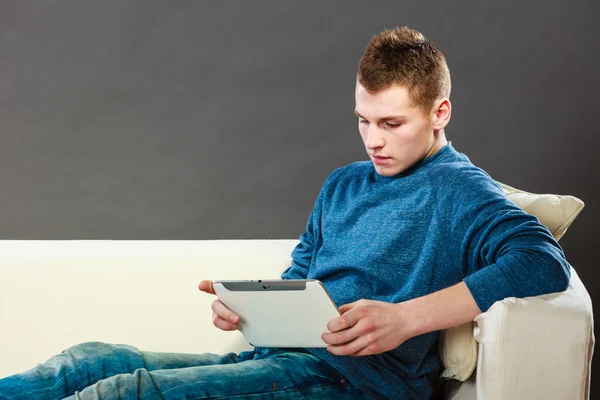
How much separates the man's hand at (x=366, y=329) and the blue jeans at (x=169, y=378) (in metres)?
0.15

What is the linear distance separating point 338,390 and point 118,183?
5.98 ft

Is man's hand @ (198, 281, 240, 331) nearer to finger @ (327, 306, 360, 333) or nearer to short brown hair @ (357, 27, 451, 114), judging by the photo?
finger @ (327, 306, 360, 333)

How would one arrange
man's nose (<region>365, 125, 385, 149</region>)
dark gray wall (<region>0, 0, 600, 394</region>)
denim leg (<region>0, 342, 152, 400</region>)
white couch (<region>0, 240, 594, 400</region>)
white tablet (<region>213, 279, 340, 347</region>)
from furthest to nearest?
dark gray wall (<region>0, 0, 600, 394</region>) → white couch (<region>0, 240, 594, 400</region>) → man's nose (<region>365, 125, 385, 149</region>) → denim leg (<region>0, 342, 152, 400</region>) → white tablet (<region>213, 279, 340, 347</region>)

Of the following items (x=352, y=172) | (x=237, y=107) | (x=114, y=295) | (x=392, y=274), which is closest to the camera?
(x=392, y=274)

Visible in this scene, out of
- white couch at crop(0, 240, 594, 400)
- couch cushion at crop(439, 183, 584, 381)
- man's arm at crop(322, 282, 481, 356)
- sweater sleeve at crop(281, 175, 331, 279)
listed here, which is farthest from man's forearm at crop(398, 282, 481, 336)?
white couch at crop(0, 240, 594, 400)

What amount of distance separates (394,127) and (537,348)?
0.51 metres

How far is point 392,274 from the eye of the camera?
153 cm

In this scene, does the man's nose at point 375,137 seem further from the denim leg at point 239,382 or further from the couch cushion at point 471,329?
Result: the denim leg at point 239,382

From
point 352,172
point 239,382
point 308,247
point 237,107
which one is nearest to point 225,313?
point 239,382

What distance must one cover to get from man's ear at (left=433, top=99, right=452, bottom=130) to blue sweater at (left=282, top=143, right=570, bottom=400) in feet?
0.19

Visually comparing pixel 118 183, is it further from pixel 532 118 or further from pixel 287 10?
pixel 532 118

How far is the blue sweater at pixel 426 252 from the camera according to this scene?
1367 millimetres

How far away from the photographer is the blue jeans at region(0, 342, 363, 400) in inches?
54.0

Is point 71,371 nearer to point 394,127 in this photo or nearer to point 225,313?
point 225,313
